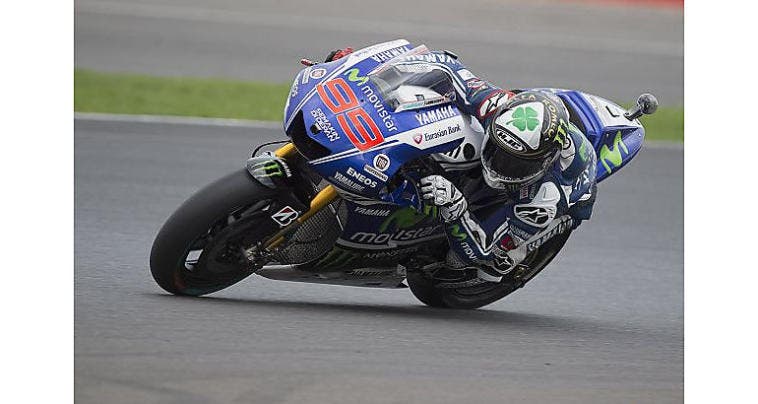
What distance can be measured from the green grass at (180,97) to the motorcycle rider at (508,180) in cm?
485

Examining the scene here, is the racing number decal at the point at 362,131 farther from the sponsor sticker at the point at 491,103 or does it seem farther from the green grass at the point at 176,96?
the green grass at the point at 176,96

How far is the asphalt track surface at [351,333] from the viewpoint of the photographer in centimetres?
454

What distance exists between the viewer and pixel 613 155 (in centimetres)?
592

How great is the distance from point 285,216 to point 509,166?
93cm

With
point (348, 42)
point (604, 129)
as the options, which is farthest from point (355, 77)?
point (348, 42)

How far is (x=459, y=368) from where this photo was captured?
4.97m

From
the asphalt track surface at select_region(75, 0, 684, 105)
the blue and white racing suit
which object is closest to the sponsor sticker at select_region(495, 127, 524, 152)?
the blue and white racing suit

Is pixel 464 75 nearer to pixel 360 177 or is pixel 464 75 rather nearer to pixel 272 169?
pixel 360 177

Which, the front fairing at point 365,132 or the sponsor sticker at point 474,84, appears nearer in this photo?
the front fairing at point 365,132

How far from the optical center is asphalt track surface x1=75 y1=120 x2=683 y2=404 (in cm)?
454

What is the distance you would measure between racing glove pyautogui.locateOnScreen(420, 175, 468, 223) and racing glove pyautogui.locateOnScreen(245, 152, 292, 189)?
1.82ft

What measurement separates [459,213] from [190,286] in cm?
119

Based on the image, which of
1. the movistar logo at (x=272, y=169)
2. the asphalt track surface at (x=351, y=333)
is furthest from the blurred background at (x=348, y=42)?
the movistar logo at (x=272, y=169)
